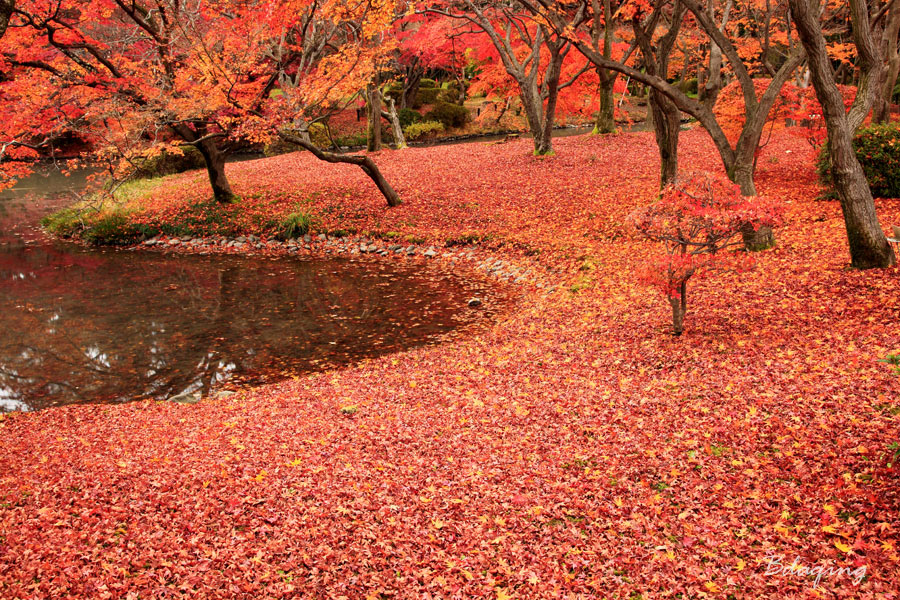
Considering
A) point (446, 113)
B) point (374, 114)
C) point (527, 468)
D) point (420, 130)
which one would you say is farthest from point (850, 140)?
point (446, 113)

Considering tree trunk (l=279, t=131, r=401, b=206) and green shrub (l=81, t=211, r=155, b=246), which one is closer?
tree trunk (l=279, t=131, r=401, b=206)

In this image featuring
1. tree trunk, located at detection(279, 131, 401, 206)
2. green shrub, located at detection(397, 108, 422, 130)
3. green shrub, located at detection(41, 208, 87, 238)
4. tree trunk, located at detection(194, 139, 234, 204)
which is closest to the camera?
tree trunk, located at detection(279, 131, 401, 206)

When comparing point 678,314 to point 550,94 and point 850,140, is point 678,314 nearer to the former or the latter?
point 850,140

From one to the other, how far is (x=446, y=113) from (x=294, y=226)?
938 inches

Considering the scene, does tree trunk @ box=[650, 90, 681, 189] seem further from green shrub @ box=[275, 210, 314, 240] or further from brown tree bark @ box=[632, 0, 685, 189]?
green shrub @ box=[275, 210, 314, 240]

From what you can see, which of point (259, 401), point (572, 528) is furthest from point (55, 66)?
point (572, 528)

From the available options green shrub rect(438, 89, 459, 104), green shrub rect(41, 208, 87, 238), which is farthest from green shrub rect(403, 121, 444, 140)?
green shrub rect(41, 208, 87, 238)

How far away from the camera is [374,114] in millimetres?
26875

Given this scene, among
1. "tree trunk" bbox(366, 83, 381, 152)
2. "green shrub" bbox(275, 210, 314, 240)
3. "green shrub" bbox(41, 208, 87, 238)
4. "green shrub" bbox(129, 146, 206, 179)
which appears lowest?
"green shrub" bbox(275, 210, 314, 240)

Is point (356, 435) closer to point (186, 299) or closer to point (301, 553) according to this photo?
point (301, 553)

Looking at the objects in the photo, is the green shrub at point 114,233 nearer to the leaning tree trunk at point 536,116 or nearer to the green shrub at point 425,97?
the leaning tree trunk at point 536,116

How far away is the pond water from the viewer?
8961mm

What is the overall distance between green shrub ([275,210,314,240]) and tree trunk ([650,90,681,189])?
10.0 meters

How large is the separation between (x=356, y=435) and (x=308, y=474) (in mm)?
893
